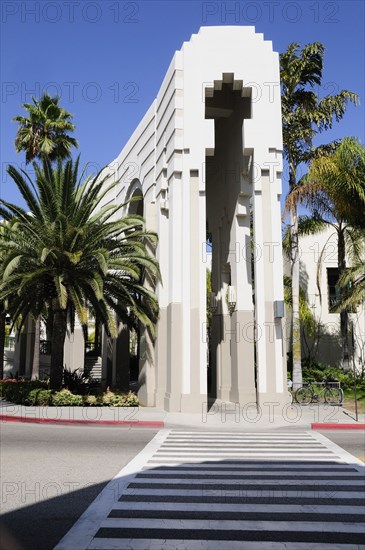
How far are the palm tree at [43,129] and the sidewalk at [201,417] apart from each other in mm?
13900

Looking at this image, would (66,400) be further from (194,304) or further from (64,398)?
(194,304)

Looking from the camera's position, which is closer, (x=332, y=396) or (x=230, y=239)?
(x=332, y=396)

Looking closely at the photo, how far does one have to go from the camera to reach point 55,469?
8.62 m

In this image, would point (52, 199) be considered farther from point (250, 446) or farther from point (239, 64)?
point (250, 446)

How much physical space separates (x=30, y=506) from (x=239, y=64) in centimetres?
1714

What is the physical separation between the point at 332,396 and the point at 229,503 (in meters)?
14.3

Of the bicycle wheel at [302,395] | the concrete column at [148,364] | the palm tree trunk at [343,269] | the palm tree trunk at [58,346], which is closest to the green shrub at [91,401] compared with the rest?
the palm tree trunk at [58,346]

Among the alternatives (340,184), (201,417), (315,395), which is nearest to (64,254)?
(201,417)

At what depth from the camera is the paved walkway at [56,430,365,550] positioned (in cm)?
538

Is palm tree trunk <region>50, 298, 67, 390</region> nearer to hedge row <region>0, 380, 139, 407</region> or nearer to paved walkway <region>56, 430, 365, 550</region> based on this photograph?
hedge row <region>0, 380, 139, 407</region>

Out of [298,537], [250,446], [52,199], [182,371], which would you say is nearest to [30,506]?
[298,537]

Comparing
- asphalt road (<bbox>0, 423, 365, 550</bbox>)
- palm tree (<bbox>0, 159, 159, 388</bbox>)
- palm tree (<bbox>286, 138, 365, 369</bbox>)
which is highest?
palm tree (<bbox>286, 138, 365, 369</bbox>)

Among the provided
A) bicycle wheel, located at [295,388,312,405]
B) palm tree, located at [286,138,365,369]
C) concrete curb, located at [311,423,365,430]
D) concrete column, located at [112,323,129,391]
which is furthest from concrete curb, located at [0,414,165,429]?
palm tree, located at [286,138,365,369]

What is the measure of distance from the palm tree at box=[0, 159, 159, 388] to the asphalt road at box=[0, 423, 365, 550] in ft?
16.5
